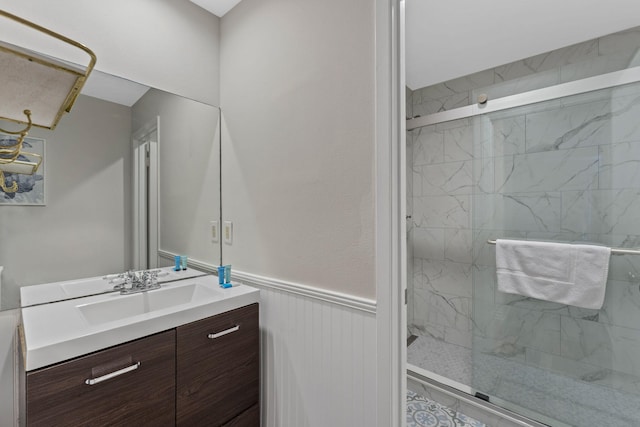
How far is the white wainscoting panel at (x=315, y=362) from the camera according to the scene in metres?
1.08

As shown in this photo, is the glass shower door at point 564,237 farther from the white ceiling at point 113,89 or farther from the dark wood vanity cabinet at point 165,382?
the white ceiling at point 113,89

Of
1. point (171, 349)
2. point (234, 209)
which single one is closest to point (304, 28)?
point (234, 209)

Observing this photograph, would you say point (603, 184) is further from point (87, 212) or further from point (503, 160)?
point (87, 212)

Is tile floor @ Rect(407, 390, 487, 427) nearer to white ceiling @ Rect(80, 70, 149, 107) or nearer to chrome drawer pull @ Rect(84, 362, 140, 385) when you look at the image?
chrome drawer pull @ Rect(84, 362, 140, 385)

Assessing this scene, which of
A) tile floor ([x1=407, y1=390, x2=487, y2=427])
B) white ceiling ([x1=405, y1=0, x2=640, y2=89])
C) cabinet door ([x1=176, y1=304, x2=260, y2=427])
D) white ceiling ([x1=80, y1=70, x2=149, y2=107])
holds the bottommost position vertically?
tile floor ([x1=407, y1=390, x2=487, y2=427])

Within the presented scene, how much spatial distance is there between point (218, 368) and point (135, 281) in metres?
0.60

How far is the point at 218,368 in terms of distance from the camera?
1.19m

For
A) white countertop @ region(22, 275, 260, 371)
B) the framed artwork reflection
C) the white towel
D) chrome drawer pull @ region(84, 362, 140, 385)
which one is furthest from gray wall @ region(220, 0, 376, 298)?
the white towel

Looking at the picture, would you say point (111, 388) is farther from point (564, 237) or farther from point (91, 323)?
point (564, 237)

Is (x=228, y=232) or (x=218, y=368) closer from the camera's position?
(x=218, y=368)

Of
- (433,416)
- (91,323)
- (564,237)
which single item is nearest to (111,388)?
(91,323)

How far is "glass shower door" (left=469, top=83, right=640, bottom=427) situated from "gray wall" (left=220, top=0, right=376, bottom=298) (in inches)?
54.3

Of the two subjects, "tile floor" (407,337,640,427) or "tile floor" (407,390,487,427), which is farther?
"tile floor" (407,390,487,427)

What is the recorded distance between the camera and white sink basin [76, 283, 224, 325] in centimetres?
117
